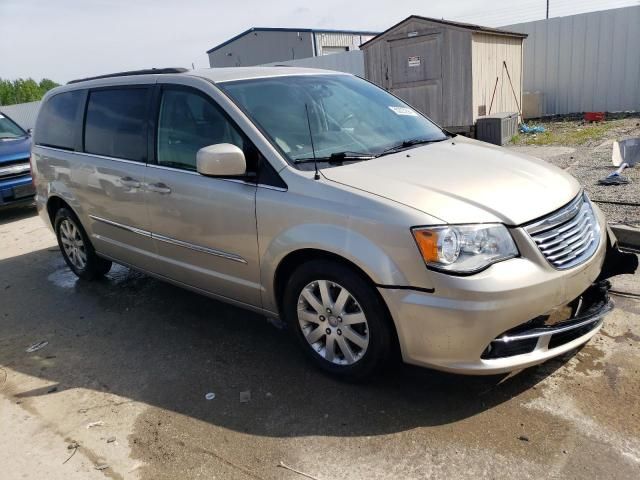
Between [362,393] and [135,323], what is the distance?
216 cm

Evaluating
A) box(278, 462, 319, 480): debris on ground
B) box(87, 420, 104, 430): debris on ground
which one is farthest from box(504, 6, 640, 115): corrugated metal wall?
box(87, 420, 104, 430): debris on ground

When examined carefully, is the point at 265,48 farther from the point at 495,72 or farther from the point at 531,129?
the point at 531,129

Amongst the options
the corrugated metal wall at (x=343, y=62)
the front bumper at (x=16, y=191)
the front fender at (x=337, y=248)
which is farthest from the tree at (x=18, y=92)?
the front fender at (x=337, y=248)

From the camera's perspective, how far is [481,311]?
102 inches

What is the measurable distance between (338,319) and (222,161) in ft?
3.74

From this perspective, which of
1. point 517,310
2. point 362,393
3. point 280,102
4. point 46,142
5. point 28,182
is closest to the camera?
point 517,310

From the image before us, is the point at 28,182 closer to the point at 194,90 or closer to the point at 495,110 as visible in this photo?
the point at 194,90

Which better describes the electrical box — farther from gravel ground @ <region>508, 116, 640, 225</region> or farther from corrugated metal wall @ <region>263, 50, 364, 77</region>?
corrugated metal wall @ <region>263, 50, 364, 77</region>

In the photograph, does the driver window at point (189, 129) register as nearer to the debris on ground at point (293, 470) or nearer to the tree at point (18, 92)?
the debris on ground at point (293, 470)

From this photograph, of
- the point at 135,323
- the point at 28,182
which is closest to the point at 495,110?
the point at 28,182

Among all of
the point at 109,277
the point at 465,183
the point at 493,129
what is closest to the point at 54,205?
the point at 109,277

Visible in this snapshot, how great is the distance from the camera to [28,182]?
8797mm

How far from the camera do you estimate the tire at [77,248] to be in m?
5.23

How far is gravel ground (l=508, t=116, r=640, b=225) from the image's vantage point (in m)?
5.64
